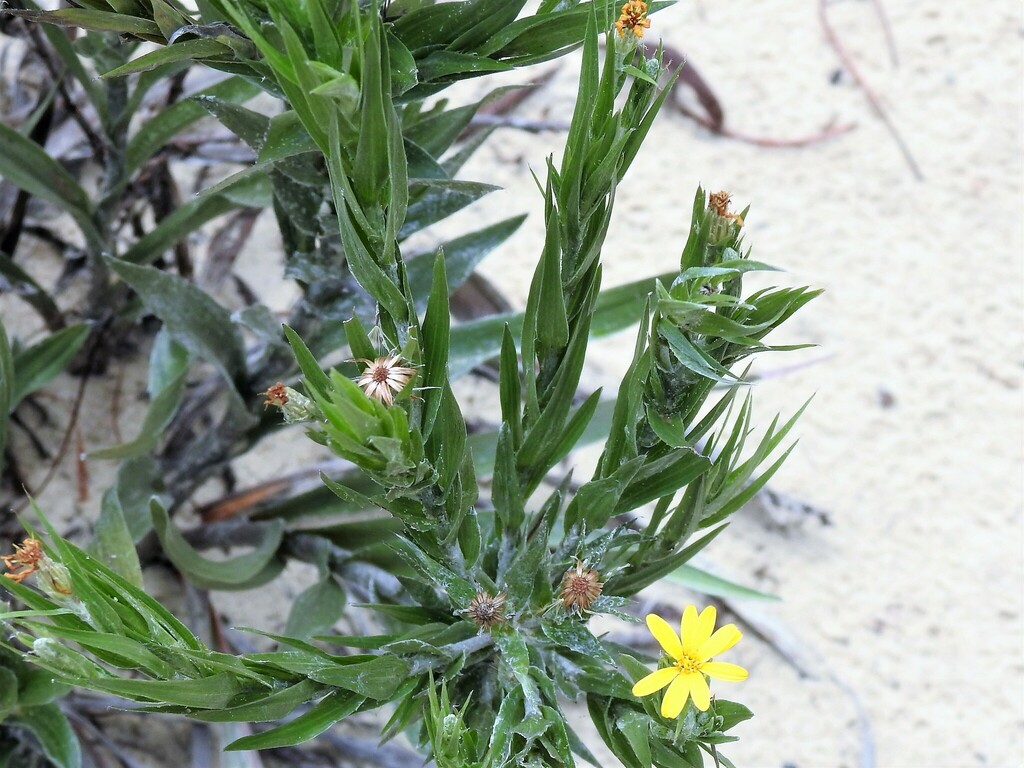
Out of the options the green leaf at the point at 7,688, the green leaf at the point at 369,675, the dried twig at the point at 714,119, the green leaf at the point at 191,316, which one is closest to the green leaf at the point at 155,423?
the green leaf at the point at 191,316

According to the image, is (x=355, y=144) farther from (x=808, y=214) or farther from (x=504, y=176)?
(x=808, y=214)

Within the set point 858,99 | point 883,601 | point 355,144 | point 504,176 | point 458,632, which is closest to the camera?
point 355,144

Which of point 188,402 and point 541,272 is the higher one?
point 541,272

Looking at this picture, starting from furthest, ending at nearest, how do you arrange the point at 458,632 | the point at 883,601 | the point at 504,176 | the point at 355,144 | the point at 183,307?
1. the point at 504,176
2. the point at 883,601
3. the point at 183,307
4. the point at 458,632
5. the point at 355,144

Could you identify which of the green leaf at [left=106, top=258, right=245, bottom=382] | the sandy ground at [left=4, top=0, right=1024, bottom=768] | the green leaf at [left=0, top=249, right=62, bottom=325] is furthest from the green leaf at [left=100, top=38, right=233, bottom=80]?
the sandy ground at [left=4, top=0, right=1024, bottom=768]

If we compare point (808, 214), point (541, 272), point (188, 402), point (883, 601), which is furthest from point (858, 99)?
point (541, 272)

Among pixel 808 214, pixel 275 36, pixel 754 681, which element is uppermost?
pixel 275 36

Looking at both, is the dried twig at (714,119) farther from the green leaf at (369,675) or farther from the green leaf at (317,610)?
the green leaf at (369,675)

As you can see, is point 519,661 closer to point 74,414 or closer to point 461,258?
point 461,258
